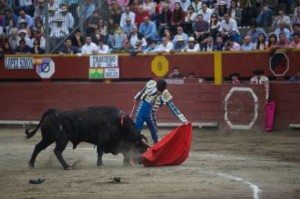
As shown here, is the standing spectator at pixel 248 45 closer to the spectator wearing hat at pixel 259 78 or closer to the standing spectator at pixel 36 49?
the spectator wearing hat at pixel 259 78

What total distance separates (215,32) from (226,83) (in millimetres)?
1109

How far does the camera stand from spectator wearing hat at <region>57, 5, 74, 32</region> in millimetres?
18797

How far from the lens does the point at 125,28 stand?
18109 millimetres

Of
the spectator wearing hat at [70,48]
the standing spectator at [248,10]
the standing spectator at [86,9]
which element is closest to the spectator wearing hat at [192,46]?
the standing spectator at [248,10]

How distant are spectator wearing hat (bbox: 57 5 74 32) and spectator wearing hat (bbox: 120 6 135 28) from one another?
145cm

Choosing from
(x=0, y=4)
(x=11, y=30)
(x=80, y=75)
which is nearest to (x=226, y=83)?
(x=80, y=75)

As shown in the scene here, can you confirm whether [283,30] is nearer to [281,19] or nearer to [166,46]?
[281,19]

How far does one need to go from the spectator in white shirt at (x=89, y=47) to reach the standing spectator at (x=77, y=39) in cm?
39

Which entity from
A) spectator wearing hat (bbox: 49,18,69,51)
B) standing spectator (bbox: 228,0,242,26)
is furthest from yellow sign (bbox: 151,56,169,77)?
spectator wearing hat (bbox: 49,18,69,51)

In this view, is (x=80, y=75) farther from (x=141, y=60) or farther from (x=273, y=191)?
(x=273, y=191)

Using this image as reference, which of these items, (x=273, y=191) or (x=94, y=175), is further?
(x=94, y=175)

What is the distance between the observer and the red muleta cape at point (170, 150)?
11.0 m

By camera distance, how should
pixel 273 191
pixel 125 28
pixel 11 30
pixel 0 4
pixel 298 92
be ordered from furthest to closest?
pixel 0 4, pixel 11 30, pixel 125 28, pixel 298 92, pixel 273 191

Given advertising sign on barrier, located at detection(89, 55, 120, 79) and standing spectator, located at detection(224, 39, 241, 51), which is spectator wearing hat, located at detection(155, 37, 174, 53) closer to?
advertising sign on barrier, located at detection(89, 55, 120, 79)
